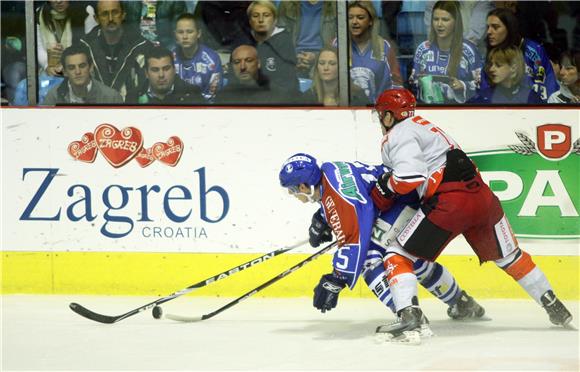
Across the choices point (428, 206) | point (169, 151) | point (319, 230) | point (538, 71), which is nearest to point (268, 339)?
point (319, 230)

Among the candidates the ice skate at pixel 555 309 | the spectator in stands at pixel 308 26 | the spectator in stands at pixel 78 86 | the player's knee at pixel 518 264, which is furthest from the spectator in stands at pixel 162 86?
the ice skate at pixel 555 309

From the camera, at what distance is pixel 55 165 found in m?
6.37

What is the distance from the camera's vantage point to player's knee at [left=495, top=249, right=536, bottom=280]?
520 centimetres

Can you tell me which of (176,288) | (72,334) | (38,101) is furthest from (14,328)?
(38,101)

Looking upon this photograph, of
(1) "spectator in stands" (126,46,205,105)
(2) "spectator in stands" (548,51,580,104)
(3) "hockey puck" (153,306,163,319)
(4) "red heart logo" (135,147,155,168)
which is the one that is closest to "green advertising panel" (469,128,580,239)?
Result: (2) "spectator in stands" (548,51,580,104)

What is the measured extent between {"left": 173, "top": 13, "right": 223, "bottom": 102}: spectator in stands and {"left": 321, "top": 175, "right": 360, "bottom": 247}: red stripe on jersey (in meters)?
1.53

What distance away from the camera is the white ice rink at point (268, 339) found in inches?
180

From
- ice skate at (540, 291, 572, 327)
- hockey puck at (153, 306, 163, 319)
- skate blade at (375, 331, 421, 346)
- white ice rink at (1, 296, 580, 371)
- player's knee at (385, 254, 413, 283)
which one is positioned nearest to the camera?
white ice rink at (1, 296, 580, 371)

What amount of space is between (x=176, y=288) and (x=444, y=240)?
1793 mm

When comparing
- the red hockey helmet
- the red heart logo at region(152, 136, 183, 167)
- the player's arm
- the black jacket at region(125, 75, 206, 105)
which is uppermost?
the black jacket at region(125, 75, 206, 105)

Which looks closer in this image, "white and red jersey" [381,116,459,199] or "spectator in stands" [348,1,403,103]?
"white and red jersey" [381,116,459,199]

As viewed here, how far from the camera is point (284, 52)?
255 inches

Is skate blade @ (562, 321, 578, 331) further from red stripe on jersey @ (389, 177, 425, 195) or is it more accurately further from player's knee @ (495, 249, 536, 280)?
red stripe on jersey @ (389, 177, 425, 195)

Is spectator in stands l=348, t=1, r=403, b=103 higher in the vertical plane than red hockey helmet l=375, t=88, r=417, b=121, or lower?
higher
